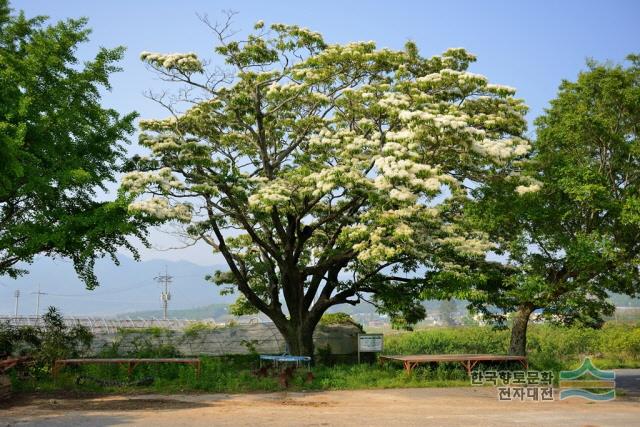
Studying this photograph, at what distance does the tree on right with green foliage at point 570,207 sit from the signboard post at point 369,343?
15.7ft

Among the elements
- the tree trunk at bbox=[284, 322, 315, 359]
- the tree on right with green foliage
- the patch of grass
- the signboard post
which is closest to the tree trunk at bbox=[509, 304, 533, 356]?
the tree on right with green foliage

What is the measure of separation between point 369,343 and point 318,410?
10.9 metres

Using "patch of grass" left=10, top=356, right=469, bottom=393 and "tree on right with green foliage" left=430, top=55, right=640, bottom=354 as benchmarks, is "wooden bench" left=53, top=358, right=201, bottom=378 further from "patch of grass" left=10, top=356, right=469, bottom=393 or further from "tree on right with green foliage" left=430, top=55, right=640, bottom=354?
"tree on right with green foliage" left=430, top=55, right=640, bottom=354

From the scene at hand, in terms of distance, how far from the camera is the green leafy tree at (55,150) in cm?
2048

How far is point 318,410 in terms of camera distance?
15.9m

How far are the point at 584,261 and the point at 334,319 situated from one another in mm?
13440

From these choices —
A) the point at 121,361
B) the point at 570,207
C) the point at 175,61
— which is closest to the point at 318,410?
the point at 121,361

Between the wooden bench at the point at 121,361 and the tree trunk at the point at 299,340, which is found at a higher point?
the tree trunk at the point at 299,340

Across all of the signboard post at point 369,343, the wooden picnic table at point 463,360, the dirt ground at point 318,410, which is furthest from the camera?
the signboard post at point 369,343

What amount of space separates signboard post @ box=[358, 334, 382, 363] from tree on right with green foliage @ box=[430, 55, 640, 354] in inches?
189

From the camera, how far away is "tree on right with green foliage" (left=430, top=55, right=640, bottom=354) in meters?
21.9

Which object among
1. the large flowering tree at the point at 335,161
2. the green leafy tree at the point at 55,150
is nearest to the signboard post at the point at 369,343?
the large flowering tree at the point at 335,161

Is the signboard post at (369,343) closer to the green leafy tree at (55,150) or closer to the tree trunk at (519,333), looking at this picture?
the tree trunk at (519,333)

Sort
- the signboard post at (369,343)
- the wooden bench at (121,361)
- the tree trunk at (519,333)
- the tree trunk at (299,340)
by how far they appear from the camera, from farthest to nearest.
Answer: the signboard post at (369,343)
the tree trunk at (299,340)
the tree trunk at (519,333)
the wooden bench at (121,361)
